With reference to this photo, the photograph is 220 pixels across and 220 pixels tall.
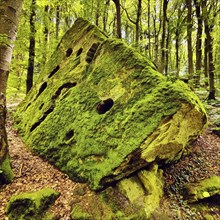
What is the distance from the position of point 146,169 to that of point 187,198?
3.94 ft

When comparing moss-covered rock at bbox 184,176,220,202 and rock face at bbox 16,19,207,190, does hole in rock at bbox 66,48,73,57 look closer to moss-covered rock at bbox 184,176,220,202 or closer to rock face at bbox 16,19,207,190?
rock face at bbox 16,19,207,190

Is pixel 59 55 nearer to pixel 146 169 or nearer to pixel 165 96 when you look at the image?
pixel 165 96

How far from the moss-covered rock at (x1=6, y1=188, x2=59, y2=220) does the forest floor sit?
150mm

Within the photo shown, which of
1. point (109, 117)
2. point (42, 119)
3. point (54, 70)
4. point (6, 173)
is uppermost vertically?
point (54, 70)

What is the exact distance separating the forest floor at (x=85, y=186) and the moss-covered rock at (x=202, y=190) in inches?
6.3

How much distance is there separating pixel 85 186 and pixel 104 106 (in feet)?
7.40

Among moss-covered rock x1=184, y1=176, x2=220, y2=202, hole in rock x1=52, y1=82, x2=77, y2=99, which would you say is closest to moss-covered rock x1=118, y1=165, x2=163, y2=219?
moss-covered rock x1=184, y1=176, x2=220, y2=202

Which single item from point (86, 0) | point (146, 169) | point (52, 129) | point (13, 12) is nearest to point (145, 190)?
point (146, 169)

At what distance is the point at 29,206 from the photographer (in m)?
3.96

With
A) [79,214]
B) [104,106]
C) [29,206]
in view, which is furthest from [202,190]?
[29,206]

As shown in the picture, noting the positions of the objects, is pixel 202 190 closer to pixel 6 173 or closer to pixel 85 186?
pixel 85 186

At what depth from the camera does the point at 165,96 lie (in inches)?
187

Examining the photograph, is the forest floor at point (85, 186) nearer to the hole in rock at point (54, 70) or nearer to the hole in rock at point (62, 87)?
the hole in rock at point (62, 87)

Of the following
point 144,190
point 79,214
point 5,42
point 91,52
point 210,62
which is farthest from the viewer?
point 210,62
